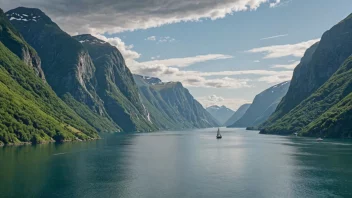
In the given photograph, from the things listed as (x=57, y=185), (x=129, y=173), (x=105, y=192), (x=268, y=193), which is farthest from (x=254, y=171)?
(x=57, y=185)

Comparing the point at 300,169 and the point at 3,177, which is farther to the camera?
the point at 300,169

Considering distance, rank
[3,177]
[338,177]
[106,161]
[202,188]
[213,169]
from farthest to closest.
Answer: [106,161] → [213,169] → [338,177] → [3,177] → [202,188]

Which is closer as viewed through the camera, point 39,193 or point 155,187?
point 39,193

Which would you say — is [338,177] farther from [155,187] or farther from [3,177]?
[3,177]

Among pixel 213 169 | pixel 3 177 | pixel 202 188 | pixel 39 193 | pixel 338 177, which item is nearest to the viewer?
pixel 39 193

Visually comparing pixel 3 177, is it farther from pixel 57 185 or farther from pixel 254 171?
pixel 254 171

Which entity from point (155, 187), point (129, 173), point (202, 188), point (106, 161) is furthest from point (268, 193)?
point (106, 161)

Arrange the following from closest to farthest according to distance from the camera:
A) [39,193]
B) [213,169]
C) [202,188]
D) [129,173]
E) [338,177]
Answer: [39,193] < [202,188] < [338,177] < [129,173] < [213,169]

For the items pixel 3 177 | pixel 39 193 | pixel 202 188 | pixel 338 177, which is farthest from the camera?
pixel 338 177
